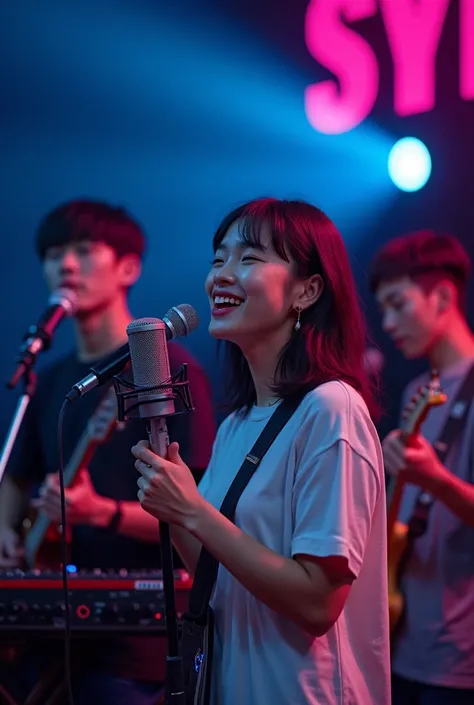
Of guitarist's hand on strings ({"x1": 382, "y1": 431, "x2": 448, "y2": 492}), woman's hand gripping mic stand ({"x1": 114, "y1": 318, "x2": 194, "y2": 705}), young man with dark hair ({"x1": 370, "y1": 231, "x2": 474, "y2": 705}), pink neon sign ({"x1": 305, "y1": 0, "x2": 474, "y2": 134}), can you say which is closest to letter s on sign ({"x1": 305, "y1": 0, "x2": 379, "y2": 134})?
pink neon sign ({"x1": 305, "y1": 0, "x2": 474, "y2": 134})

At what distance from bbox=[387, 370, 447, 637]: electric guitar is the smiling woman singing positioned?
1235mm

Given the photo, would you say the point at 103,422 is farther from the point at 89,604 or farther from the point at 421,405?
the point at 421,405

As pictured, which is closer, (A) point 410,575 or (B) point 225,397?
(B) point 225,397

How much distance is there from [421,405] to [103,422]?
1064 millimetres

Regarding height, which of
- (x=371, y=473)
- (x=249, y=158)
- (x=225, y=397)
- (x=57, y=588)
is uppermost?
(x=249, y=158)

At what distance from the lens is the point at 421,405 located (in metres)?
3.15

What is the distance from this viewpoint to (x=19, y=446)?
333 cm

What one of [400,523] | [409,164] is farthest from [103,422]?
[409,164]

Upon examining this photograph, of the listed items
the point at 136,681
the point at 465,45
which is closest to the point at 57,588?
the point at 136,681

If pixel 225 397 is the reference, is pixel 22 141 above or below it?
above

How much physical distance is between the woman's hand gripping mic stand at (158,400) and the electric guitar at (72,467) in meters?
1.29

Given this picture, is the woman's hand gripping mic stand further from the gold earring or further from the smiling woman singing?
Result: the gold earring

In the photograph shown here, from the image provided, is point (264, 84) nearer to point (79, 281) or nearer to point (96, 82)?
point (96, 82)

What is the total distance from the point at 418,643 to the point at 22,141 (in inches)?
113
